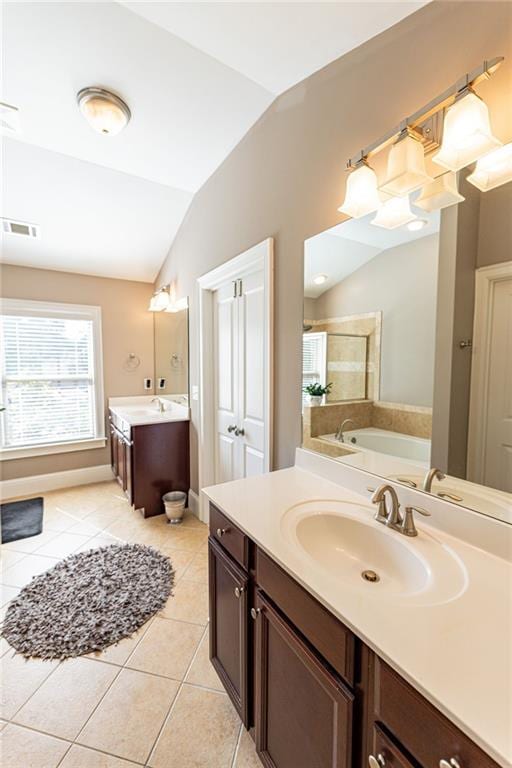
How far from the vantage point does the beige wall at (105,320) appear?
135 inches

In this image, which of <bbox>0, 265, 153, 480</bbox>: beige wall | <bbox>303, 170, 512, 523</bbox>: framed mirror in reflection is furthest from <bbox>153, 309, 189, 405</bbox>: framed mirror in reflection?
<bbox>303, 170, 512, 523</bbox>: framed mirror in reflection

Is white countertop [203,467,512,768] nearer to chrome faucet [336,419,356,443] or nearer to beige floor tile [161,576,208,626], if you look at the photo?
chrome faucet [336,419,356,443]

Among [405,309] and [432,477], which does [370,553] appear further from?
[405,309]

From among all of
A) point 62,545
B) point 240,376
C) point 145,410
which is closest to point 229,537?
point 240,376

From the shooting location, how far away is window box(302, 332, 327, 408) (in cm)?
156

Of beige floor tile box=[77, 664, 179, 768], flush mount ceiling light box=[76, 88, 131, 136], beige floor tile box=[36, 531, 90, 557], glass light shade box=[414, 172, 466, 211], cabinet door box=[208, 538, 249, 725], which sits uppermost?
flush mount ceiling light box=[76, 88, 131, 136]

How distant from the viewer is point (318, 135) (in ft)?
4.88

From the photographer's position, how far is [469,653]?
61 centimetres

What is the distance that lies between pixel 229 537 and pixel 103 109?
229cm

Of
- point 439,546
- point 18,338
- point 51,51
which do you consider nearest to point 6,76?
point 51,51

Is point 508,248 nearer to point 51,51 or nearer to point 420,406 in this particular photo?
point 420,406

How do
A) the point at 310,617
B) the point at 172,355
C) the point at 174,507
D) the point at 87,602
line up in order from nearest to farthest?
the point at 310,617
the point at 87,602
the point at 174,507
the point at 172,355

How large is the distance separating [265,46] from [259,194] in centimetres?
62

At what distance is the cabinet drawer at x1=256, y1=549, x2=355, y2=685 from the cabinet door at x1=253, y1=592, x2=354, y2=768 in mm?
36
